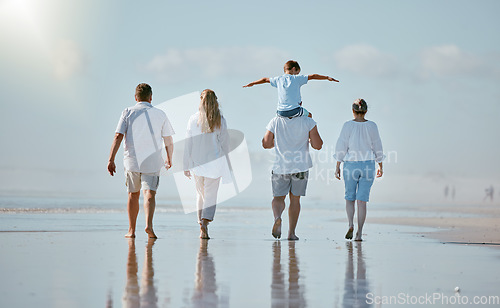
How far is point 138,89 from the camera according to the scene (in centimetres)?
983

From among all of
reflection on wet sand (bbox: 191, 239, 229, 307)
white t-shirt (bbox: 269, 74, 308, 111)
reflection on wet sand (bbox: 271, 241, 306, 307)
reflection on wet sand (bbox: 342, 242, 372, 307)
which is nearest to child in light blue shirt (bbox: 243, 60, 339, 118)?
white t-shirt (bbox: 269, 74, 308, 111)

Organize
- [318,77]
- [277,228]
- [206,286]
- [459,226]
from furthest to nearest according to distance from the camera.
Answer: [459,226] → [318,77] → [277,228] → [206,286]

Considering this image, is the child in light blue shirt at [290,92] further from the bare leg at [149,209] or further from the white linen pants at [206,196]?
the bare leg at [149,209]

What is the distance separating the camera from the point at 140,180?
9750 mm

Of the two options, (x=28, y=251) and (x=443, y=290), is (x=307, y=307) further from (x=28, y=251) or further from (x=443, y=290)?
(x=28, y=251)

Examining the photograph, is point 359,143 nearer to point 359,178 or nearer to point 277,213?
point 359,178

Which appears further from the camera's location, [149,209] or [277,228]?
[277,228]

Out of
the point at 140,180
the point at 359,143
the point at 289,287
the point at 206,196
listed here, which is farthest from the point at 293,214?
the point at 289,287

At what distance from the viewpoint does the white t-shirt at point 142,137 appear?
9625 millimetres

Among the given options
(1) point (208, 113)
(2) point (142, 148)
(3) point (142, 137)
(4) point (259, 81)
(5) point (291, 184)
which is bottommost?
(5) point (291, 184)

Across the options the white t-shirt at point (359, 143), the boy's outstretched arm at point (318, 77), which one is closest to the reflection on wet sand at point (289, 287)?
the white t-shirt at point (359, 143)

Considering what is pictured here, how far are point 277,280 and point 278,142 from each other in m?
4.42

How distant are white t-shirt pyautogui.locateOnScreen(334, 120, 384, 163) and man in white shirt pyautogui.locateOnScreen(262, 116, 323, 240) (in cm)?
38

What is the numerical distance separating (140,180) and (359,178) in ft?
9.91
